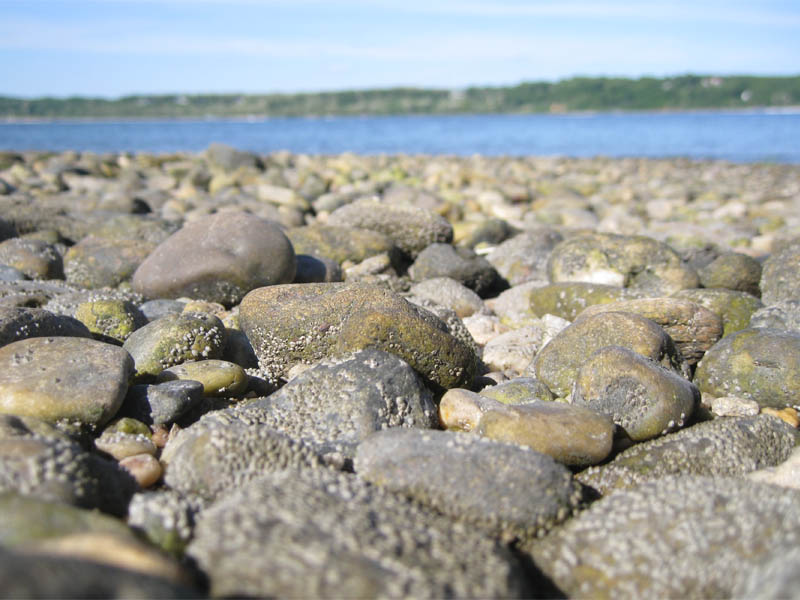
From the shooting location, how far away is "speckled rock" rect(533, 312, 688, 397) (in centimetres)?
398

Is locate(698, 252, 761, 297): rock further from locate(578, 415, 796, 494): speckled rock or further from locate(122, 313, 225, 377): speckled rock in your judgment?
locate(122, 313, 225, 377): speckled rock

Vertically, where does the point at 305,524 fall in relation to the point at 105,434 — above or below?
above

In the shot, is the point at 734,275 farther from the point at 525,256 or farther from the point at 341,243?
the point at 341,243

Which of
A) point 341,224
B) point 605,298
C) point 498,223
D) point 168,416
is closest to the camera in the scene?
point 168,416

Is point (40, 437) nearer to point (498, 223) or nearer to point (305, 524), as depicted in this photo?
point (305, 524)

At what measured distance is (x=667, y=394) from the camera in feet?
11.1

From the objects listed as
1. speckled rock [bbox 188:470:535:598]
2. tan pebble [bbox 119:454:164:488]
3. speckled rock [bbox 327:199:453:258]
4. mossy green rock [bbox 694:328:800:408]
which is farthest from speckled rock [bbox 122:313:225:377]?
speckled rock [bbox 327:199:453:258]

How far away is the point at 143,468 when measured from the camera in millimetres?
2885

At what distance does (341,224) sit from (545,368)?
12.2ft

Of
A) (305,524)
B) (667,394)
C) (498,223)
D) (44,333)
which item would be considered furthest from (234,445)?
(498,223)

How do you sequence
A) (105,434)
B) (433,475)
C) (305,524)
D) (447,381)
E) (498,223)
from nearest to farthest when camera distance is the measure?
(305,524)
(433,475)
(105,434)
(447,381)
(498,223)

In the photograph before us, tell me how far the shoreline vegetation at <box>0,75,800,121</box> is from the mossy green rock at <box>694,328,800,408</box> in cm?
11336

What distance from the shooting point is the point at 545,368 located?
4078 millimetres

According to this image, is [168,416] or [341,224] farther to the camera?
[341,224]
